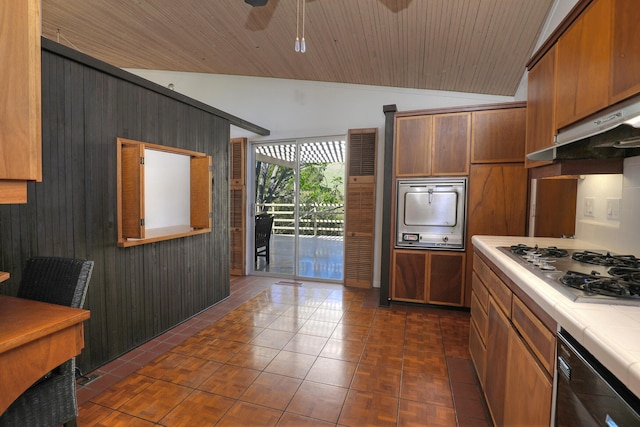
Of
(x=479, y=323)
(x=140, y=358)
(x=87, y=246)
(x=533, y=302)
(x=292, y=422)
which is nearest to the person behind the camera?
(x=533, y=302)

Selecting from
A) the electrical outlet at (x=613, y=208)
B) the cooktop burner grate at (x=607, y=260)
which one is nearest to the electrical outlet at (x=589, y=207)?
the electrical outlet at (x=613, y=208)

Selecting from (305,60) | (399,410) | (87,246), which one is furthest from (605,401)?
(305,60)

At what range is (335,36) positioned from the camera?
3.07 m

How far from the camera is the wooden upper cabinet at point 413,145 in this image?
3389 mm

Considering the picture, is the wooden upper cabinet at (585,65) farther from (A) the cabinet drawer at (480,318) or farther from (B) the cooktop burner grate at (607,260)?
(A) the cabinet drawer at (480,318)

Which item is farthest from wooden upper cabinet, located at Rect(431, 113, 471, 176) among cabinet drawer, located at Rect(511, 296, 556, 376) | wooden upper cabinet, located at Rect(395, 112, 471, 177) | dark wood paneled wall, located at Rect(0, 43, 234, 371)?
dark wood paneled wall, located at Rect(0, 43, 234, 371)

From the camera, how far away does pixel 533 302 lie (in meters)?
1.21

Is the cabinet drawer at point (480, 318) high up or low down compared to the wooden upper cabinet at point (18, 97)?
down

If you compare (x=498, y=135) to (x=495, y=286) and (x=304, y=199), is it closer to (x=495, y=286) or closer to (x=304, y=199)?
(x=495, y=286)

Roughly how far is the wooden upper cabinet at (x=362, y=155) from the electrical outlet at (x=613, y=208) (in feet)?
8.41

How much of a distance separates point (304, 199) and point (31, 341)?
12.5 ft

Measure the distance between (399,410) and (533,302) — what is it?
1103 mm

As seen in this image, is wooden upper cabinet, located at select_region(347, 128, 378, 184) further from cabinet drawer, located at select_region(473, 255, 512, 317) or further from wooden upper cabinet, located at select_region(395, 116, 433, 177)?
cabinet drawer, located at select_region(473, 255, 512, 317)

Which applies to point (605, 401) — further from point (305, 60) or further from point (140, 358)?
point (305, 60)
